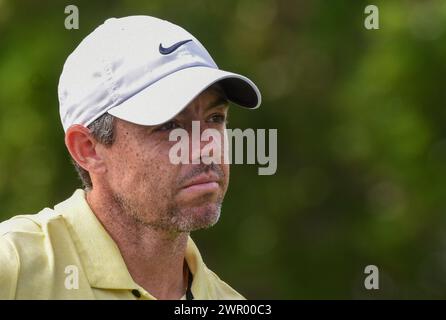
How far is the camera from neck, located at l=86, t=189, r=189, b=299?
88.7 inches

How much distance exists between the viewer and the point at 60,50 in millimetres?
5633

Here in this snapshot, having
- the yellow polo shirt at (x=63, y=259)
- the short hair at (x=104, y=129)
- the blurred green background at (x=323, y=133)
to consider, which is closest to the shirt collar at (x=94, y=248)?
the yellow polo shirt at (x=63, y=259)

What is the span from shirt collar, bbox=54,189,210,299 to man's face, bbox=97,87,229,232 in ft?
0.23

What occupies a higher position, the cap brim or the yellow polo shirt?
the cap brim

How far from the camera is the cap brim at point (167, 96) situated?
86.3 inches

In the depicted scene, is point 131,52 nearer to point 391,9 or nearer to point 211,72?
point 211,72

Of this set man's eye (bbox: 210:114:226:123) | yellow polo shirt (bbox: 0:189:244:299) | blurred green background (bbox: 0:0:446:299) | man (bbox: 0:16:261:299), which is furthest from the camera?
blurred green background (bbox: 0:0:446:299)

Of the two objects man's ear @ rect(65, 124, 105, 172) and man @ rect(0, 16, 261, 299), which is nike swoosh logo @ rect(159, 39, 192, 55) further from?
man's ear @ rect(65, 124, 105, 172)

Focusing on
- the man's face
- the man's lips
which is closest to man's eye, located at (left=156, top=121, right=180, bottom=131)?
the man's face

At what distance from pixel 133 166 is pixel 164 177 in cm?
7

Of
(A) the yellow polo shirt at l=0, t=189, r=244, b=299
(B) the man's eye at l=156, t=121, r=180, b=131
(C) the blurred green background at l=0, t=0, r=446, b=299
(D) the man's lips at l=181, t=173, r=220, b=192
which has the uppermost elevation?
(C) the blurred green background at l=0, t=0, r=446, b=299

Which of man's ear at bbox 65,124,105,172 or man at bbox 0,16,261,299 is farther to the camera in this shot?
man's ear at bbox 65,124,105,172
